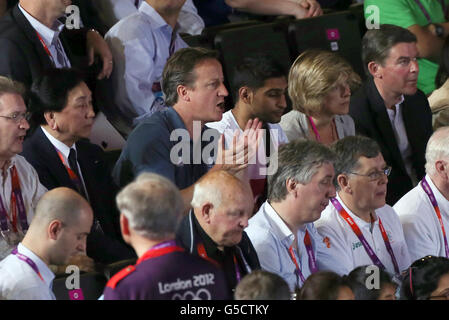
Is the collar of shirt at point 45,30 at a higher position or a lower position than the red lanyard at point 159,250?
higher

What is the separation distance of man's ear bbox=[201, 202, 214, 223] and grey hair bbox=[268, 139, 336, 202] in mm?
501

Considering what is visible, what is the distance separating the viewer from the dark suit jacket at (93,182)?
14.5 ft

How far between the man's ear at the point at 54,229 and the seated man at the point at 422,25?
9.53ft

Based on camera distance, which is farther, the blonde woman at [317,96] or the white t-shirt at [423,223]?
the blonde woman at [317,96]

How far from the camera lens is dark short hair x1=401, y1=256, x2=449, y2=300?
163 inches

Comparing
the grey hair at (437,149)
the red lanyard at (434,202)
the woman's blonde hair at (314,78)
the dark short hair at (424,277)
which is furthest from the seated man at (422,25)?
the dark short hair at (424,277)

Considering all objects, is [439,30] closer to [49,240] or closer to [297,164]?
[297,164]

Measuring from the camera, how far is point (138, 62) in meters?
5.08

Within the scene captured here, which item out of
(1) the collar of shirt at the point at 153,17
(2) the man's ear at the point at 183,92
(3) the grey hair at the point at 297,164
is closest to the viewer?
(3) the grey hair at the point at 297,164

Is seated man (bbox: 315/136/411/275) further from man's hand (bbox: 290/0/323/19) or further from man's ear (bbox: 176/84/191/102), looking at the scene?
man's hand (bbox: 290/0/323/19)

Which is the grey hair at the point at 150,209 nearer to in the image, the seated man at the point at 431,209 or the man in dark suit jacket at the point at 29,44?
the man in dark suit jacket at the point at 29,44

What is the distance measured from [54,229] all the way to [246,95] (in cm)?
151

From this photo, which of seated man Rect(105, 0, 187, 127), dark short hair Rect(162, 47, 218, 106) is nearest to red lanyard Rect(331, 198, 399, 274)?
dark short hair Rect(162, 47, 218, 106)

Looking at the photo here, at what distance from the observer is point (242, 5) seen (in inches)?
237
